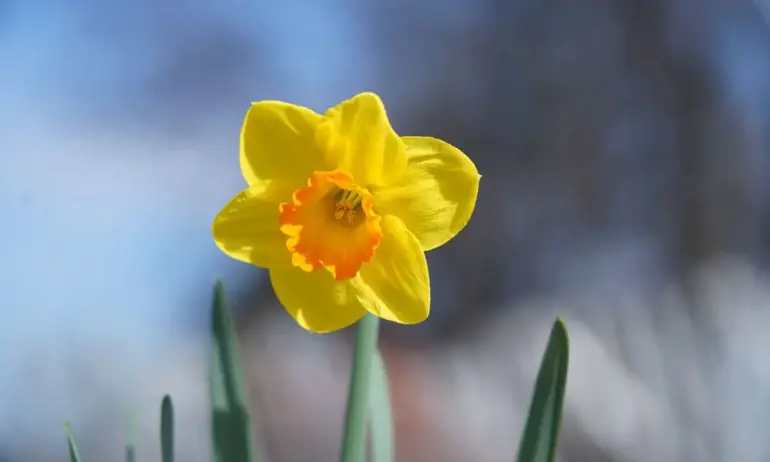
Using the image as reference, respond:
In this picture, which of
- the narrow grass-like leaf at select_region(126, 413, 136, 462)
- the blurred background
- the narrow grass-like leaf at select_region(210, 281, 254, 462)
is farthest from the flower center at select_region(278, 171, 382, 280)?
the blurred background

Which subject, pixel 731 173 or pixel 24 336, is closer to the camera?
pixel 24 336

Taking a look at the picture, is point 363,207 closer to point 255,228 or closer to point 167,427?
point 255,228

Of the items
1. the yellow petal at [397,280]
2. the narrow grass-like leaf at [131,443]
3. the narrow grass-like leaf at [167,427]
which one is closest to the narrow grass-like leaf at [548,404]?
the yellow petal at [397,280]

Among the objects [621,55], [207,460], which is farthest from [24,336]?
[621,55]

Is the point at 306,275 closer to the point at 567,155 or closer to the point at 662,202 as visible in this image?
the point at 567,155

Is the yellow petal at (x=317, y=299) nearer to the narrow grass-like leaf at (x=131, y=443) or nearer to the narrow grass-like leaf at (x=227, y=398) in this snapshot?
the narrow grass-like leaf at (x=227, y=398)

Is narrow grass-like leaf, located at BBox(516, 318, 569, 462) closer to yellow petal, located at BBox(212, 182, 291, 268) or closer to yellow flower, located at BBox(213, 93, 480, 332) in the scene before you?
yellow flower, located at BBox(213, 93, 480, 332)

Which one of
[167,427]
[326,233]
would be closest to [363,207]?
[326,233]

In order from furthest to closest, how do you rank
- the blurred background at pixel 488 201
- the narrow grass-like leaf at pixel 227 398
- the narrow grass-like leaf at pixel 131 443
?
the blurred background at pixel 488 201 → the narrow grass-like leaf at pixel 131 443 → the narrow grass-like leaf at pixel 227 398

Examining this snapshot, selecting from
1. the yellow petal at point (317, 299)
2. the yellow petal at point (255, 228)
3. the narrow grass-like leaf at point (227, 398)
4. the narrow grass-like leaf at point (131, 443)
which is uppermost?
the yellow petal at point (255, 228)
